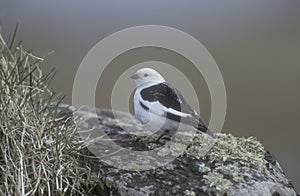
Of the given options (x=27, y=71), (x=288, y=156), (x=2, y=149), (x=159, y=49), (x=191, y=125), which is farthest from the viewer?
(x=159, y=49)

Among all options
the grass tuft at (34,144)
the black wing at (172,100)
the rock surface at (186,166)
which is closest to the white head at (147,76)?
the black wing at (172,100)

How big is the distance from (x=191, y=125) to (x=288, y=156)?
1.70 m

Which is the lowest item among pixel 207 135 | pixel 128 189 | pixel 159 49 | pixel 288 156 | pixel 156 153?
pixel 128 189

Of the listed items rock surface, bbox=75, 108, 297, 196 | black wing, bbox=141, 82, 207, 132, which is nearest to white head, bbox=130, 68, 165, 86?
black wing, bbox=141, 82, 207, 132

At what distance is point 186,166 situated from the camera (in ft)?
4.60

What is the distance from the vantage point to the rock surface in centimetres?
131

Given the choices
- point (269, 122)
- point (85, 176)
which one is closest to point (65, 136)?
point (85, 176)

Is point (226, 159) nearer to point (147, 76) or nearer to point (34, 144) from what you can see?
point (147, 76)

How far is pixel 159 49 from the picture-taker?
3600 millimetres

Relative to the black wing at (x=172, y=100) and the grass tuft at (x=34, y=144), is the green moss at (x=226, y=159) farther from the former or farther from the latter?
the grass tuft at (x=34, y=144)

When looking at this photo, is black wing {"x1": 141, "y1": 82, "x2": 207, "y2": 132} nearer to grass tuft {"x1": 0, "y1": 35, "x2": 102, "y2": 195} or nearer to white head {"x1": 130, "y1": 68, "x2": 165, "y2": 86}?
white head {"x1": 130, "y1": 68, "x2": 165, "y2": 86}

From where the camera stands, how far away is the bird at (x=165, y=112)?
154 cm

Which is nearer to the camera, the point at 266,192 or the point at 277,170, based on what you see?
the point at 266,192

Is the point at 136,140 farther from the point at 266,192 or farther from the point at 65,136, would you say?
the point at 266,192
